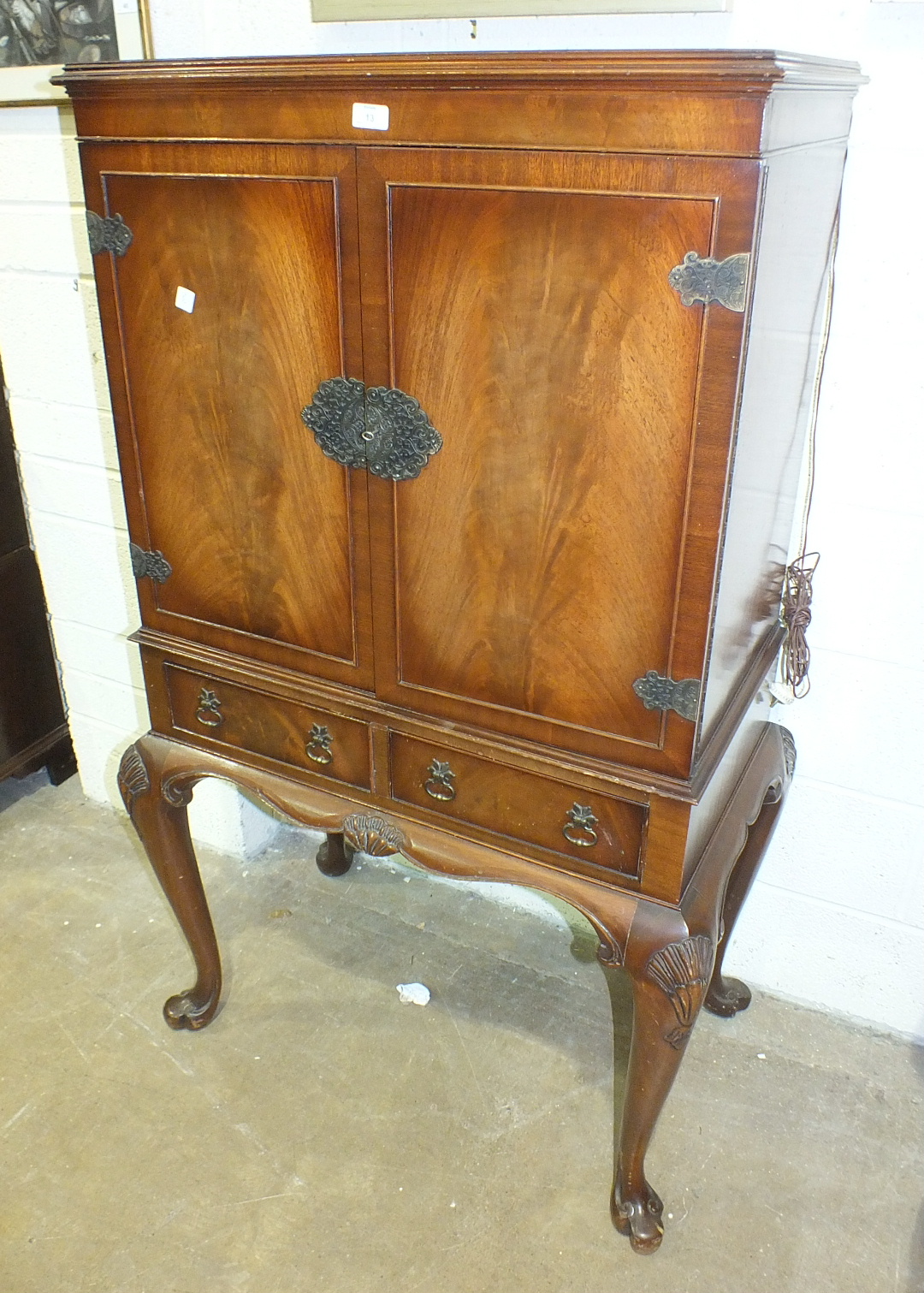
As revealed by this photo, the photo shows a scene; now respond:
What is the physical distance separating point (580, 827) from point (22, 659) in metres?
1.69

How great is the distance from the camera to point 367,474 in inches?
49.6

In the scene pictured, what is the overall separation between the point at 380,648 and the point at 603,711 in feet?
1.06

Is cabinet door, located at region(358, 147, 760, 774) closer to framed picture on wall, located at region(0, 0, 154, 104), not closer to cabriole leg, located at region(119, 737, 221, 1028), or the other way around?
cabriole leg, located at region(119, 737, 221, 1028)

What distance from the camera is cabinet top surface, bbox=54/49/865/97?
90cm

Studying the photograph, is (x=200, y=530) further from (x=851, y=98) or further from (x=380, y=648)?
(x=851, y=98)

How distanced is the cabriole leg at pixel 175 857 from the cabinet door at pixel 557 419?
604 millimetres

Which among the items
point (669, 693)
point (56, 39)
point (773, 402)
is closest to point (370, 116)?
point (773, 402)

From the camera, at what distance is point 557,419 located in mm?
1107

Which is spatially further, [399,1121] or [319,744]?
[399,1121]

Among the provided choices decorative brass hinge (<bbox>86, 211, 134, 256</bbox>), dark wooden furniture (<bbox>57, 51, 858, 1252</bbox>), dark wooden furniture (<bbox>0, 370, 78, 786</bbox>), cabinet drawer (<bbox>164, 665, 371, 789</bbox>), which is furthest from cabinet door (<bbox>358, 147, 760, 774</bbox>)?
dark wooden furniture (<bbox>0, 370, 78, 786</bbox>)

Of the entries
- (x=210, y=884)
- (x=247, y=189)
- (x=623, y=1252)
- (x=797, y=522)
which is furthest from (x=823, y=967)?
(x=247, y=189)

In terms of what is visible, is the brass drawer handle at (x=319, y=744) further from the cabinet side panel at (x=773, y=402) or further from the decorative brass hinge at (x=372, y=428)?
the cabinet side panel at (x=773, y=402)

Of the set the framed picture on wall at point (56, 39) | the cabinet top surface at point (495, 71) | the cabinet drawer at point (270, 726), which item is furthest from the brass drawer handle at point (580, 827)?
the framed picture on wall at point (56, 39)

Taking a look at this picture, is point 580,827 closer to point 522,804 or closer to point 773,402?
point 522,804
